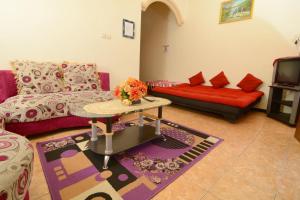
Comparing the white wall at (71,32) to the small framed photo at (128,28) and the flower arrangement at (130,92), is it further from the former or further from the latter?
the flower arrangement at (130,92)

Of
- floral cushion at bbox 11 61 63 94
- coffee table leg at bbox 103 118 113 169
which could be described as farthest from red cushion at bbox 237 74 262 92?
floral cushion at bbox 11 61 63 94

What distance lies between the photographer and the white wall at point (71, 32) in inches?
86.7

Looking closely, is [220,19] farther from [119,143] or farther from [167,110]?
[119,143]

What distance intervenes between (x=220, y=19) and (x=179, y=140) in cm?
349

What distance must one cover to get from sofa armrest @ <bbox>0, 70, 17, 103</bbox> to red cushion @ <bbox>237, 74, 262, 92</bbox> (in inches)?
167

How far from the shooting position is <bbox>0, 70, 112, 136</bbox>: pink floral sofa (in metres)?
1.74

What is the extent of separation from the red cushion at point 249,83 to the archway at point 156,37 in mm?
2437

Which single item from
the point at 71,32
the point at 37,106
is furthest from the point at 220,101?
the point at 71,32

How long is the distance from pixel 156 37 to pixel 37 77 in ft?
13.8

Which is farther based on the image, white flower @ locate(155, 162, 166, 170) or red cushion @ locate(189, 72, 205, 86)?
red cushion @ locate(189, 72, 205, 86)

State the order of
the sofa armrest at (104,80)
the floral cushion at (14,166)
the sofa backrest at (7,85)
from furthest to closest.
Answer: the sofa armrest at (104,80), the sofa backrest at (7,85), the floral cushion at (14,166)

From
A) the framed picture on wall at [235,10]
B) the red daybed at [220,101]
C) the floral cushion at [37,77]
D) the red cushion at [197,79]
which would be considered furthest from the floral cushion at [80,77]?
the framed picture on wall at [235,10]

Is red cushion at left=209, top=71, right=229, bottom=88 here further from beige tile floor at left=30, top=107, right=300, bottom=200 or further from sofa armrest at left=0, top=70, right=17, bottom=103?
sofa armrest at left=0, top=70, right=17, bottom=103

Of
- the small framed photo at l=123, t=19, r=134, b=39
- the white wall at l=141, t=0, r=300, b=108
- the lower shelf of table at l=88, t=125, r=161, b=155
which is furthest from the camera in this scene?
the small framed photo at l=123, t=19, r=134, b=39
